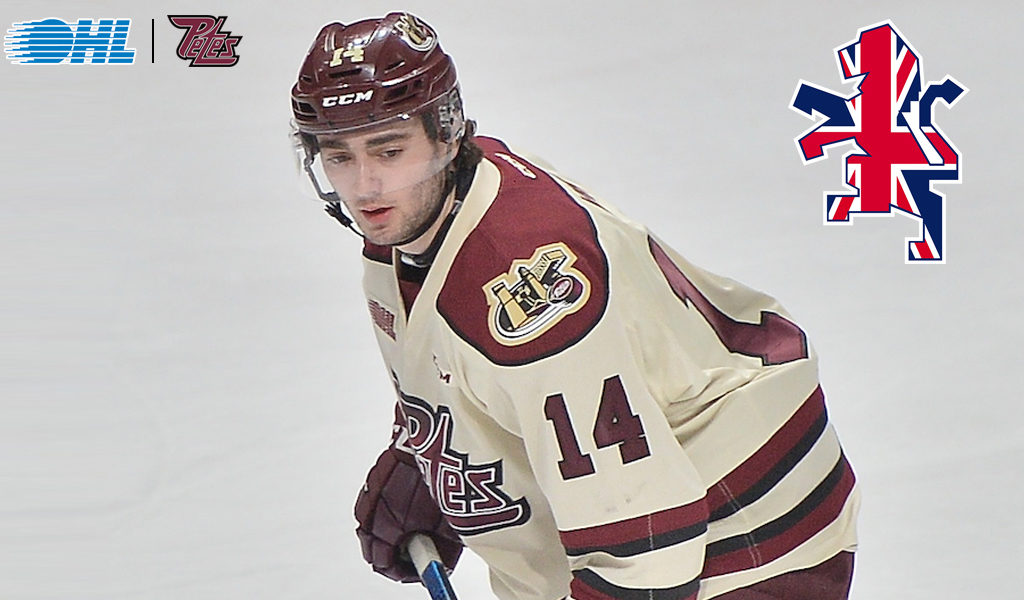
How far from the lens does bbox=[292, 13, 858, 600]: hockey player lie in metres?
1.43

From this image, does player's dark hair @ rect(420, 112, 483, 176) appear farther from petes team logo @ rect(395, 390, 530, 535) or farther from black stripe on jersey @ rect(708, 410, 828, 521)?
black stripe on jersey @ rect(708, 410, 828, 521)

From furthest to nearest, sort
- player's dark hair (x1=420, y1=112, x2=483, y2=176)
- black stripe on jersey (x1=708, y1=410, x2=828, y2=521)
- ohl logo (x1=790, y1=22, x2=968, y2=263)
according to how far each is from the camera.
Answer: ohl logo (x1=790, y1=22, x2=968, y2=263), black stripe on jersey (x1=708, y1=410, x2=828, y2=521), player's dark hair (x1=420, y1=112, x2=483, y2=176)

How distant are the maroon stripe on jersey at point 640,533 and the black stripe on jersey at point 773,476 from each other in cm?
17

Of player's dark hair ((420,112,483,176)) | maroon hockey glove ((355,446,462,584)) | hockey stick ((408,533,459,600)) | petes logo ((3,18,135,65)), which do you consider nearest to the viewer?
player's dark hair ((420,112,483,176))

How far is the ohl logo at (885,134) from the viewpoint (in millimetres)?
2996

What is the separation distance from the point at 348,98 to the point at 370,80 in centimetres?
3

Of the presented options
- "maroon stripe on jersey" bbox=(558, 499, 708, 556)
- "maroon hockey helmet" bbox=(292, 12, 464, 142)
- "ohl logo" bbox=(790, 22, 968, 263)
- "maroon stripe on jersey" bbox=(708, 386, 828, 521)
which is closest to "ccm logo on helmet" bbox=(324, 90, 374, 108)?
"maroon hockey helmet" bbox=(292, 12, 464, 142)

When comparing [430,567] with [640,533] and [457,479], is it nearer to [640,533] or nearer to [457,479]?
[457,479]

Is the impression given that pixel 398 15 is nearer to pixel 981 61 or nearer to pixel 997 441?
pixel 997 441

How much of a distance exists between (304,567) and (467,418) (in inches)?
32.6

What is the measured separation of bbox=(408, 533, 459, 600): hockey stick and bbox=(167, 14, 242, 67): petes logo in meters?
1.72

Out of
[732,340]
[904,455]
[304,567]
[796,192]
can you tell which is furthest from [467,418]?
[796,192]

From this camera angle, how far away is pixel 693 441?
1584 millimetres

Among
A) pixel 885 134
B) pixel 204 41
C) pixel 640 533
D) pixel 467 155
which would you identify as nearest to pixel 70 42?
pixel 204 41
